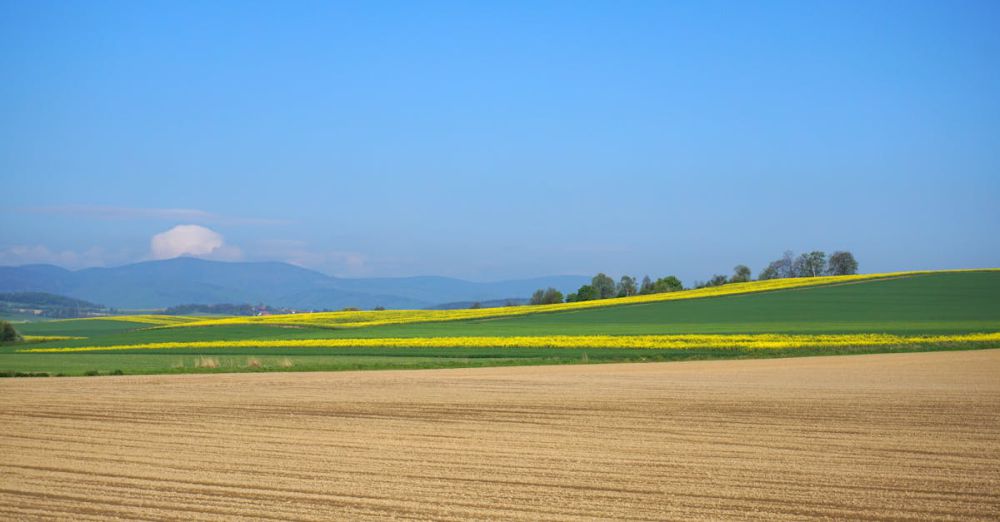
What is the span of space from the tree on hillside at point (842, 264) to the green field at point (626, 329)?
122ft

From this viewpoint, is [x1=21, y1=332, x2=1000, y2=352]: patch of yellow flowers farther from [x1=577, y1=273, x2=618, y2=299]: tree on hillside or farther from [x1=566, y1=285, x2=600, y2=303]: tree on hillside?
[x1=577, y1=273, x2=618, y2=299]: tree on hillside

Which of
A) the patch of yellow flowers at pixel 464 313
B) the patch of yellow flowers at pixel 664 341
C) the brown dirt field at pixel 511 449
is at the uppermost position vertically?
the patch of yellow flowers at pixel 464 313

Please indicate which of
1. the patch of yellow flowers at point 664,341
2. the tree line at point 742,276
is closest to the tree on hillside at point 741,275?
the tree line at point 742,276

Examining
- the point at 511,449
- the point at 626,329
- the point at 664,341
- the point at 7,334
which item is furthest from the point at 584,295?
the point at 511,449

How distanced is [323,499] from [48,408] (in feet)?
39.4

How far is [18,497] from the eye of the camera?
11273mm

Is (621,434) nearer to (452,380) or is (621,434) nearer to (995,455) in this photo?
(995,455)

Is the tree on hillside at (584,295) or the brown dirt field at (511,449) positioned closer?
the brown dirt field at (511,449)

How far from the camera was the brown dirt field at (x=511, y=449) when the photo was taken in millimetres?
10648

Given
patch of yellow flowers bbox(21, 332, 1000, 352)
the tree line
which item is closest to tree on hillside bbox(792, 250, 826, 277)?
the tree line

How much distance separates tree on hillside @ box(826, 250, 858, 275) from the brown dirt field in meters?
104

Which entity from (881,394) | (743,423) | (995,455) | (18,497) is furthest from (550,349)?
(18,497)

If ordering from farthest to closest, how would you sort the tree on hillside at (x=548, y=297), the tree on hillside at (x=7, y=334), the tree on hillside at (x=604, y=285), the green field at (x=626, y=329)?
the tree on hillside at (x=604, y=285) → the tree on hillside at (x=548, y=297) → the tree on hillside at (x=7, y=334) → the green field at (x=626, y=329)

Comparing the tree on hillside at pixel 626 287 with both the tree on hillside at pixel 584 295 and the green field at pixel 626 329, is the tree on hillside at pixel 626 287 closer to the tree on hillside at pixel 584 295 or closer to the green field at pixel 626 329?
the tree on hillside at pixel 584 295
